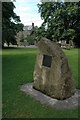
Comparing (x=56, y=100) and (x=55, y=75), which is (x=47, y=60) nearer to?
(x=55, y=75)

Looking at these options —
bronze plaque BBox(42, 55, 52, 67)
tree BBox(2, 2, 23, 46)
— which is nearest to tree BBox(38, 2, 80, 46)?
tree BBox(2, 2, 23, 46)

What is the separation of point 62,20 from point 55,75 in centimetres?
3425

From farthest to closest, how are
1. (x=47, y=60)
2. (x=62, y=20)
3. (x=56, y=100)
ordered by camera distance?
(x=62, y=20)
(x=47, y=60)
(x=56, y=100)

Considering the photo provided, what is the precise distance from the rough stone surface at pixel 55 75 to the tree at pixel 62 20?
32042mm

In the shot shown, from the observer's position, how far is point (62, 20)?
38.4 metres

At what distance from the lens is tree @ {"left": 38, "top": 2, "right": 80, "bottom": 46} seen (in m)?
37.3

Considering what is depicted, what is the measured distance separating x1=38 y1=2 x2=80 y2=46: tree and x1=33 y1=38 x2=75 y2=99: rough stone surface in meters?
32.0

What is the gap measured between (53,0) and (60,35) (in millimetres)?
8603

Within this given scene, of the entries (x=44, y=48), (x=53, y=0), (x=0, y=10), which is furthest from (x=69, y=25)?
(x=44, y=48)

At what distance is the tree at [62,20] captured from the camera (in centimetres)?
3728

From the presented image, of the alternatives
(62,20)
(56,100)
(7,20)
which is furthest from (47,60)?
(62,20)

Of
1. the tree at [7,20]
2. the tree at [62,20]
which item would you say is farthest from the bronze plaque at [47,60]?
the tree at [62,20]

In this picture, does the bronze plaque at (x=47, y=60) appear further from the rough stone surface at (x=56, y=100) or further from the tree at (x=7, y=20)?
the tree at (x=7, y=20)

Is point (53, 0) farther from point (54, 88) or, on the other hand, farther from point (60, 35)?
point (54, 88)
